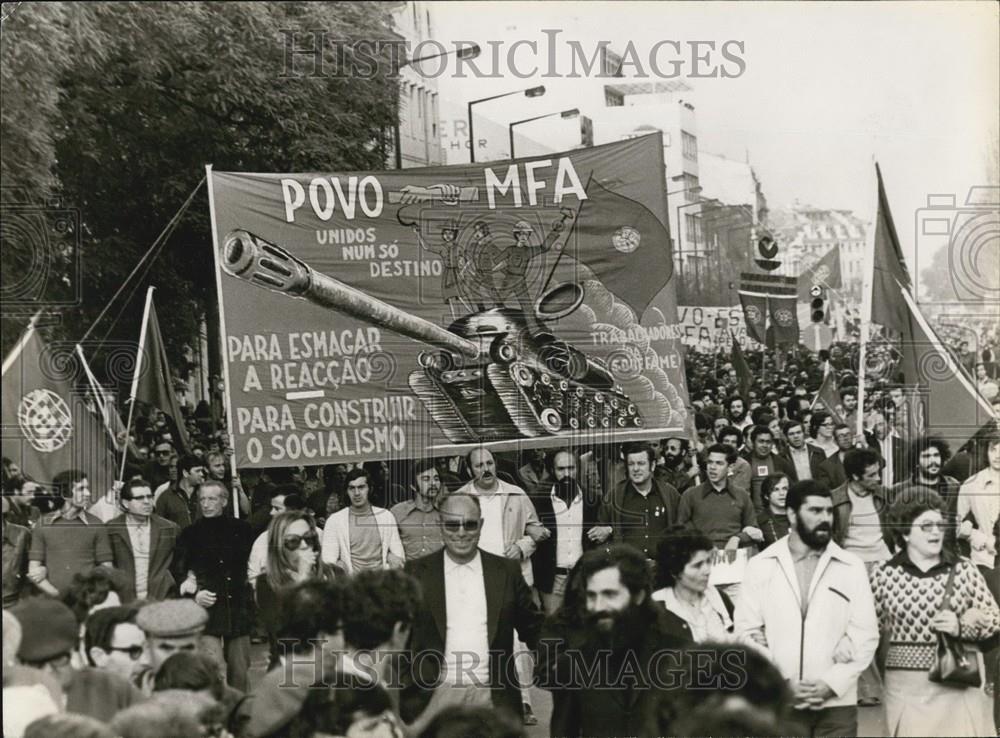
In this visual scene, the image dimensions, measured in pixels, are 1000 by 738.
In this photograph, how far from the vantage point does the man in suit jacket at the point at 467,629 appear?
21.9ft

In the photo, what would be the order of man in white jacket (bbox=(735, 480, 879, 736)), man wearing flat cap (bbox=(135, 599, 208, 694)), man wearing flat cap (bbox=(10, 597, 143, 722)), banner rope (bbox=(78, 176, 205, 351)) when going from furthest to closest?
banner rope (bbox=(78, 176, 205, 351))
man wearing flat cap (bbox=(135, 599, 208, 694))
man wearing flat cap (bbox=(10, 597, 143, 722))
man in white jacket (bbox=(735, 480, 879, 736))

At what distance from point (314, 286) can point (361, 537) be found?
1227mm

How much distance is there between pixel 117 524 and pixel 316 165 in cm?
201

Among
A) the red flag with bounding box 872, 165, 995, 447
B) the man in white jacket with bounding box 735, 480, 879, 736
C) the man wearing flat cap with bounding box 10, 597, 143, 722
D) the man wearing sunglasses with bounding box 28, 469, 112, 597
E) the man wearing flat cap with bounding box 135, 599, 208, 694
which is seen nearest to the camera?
the man in white jacket with bounding box 735, 480, 879, 736

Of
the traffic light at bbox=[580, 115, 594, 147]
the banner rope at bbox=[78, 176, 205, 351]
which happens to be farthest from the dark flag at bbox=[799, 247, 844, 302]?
the banner rope at bbox=[78, 176, 205, 351]

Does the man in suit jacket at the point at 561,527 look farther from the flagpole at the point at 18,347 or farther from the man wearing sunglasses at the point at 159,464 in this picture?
the flagpole at the point at 18,347

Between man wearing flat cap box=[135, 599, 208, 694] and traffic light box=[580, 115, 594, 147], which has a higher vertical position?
traffic light box=[580, 115, 594, 147]

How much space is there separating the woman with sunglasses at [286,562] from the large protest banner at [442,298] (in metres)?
0.34

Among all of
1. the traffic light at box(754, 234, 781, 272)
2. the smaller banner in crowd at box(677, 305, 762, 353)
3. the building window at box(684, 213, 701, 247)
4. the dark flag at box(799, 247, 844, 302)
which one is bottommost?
the smaller banner in crowd at box(677, 305, 762, 353)

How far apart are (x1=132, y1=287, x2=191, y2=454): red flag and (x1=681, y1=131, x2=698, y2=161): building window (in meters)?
2.71

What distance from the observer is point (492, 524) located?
22.4ft

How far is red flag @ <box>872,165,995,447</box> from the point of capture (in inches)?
271

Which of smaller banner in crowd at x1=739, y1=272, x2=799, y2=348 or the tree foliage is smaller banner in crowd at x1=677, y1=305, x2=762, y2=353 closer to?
smaller banner in crowd at x1=739, y1=272, x2=799, y2=348

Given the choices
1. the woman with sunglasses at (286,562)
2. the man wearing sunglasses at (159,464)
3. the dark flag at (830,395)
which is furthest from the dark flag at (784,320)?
the man wearing sunglasses at (159,464)
